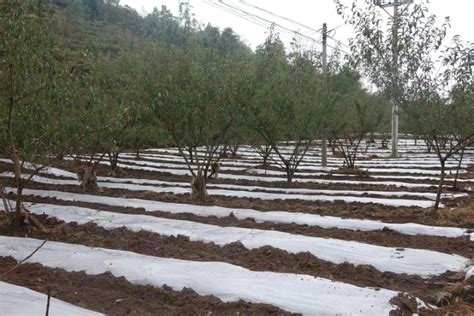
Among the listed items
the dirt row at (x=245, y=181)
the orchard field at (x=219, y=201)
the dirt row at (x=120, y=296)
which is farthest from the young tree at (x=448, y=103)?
the dirt row at (x=120, y=296)

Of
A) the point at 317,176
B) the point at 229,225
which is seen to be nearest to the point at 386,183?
the point at 317,176

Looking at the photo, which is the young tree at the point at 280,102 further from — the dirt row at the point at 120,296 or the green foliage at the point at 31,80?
the dirt row at the point at 120,296

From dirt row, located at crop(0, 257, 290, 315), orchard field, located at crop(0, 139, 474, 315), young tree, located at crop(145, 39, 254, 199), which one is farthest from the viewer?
young tree, located at crop(145, 39, 254, 199)

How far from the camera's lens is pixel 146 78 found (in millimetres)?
9570

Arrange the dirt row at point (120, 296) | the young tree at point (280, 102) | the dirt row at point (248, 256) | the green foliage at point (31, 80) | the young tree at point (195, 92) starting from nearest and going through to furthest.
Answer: the dirt row at point (120, 296) < the dirt row at point (248, 256) < the green foliage at point (31, 80) < the young tree at point (195, 92) < the young tree at point (280, 102)

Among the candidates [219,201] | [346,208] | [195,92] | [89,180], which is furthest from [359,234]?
[89,180]

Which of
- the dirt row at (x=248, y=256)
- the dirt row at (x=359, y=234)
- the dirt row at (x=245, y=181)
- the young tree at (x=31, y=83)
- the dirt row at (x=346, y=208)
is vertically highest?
the young tree at (x=31, y=83)

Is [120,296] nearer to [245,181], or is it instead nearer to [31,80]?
[31,80]

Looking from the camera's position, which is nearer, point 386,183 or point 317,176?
point 386,183

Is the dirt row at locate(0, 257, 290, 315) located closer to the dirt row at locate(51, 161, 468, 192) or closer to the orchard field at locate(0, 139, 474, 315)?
the orchard field at locate(0, 139, 474, 315)

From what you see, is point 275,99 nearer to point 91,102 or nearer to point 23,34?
point 91,102

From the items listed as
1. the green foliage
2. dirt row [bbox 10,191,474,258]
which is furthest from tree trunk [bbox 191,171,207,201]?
the green foliage

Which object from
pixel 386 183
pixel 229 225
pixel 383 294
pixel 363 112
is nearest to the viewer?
pixel 383 294

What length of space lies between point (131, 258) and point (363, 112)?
659 inches
